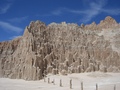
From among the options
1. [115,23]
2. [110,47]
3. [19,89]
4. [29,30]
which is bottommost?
[19,89]

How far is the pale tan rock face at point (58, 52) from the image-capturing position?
4459cm

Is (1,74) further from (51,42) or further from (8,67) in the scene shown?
(51,42)

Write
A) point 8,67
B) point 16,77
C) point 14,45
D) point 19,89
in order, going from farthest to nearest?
point 14,45 < point 8,67 < point 16,77 < point 19,89

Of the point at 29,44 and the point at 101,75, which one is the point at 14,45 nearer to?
the point at 29,44

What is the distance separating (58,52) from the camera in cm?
5028

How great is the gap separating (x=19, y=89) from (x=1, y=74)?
26992mm

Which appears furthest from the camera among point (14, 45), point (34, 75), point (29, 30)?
point (14, 45)

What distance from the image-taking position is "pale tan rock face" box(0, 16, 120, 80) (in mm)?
44594

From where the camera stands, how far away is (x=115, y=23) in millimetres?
64688

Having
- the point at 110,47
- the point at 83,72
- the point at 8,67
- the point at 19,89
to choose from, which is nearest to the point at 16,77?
the point at 8,67

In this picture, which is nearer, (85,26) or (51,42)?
(51,42)

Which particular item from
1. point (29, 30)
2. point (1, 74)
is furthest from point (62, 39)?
point (1, 74)

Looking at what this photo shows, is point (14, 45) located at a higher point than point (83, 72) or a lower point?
higher

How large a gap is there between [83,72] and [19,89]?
19.8 metres
